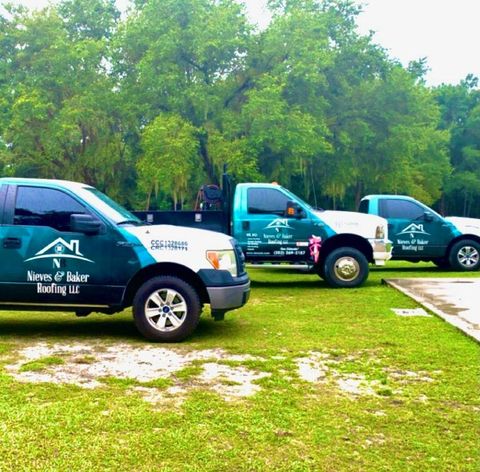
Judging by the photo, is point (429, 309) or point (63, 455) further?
point (429, 309)

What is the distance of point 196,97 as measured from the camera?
25.3 m

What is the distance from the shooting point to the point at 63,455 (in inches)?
137

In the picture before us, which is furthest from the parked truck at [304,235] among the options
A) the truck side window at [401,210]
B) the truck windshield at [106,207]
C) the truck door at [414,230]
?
the truck windshield at [106,207]

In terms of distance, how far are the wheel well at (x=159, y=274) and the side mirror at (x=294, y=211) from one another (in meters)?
5.15

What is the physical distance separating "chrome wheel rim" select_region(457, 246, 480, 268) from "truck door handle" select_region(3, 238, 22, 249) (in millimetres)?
11257

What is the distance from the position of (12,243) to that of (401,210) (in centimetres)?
1017

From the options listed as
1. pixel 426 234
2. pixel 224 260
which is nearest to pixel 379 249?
pixel 426 234

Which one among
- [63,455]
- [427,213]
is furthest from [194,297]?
[427,213]

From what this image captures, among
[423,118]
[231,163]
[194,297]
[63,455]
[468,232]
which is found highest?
[423,118]

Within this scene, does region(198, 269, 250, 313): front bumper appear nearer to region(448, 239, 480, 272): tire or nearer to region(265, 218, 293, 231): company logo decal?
region(265, 218, 293, 231): company logo decal

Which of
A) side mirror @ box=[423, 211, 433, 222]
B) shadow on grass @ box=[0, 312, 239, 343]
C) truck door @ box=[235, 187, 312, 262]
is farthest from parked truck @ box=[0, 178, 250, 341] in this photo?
side mirror @ box=[423, 211, 433, 222]

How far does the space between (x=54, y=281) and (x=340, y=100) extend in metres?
25.6

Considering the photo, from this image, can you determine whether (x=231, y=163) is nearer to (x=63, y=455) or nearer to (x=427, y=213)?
(x=427, y=213)

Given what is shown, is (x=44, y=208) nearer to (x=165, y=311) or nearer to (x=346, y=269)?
(x=165, y=311)
